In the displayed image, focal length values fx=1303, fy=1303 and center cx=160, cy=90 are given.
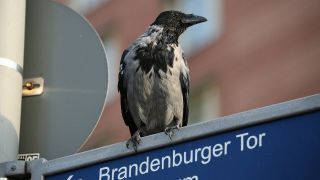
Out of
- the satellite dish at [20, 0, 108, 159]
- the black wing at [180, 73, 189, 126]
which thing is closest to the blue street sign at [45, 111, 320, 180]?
the satellite dish at [20, 0, 108, 159]

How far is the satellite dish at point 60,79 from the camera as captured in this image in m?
3.98

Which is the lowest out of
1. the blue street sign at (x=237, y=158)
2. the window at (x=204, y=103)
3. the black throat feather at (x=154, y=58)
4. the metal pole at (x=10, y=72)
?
the blue street sign at (x=237, y=158)

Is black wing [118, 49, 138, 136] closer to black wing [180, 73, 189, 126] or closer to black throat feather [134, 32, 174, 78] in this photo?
black throat feather [134, 32, 174, 78]

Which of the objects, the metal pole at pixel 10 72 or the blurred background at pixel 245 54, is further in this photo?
the blurred background at pixel 245 54

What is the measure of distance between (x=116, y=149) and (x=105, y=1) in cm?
1492

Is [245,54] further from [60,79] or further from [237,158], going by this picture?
[237,158]

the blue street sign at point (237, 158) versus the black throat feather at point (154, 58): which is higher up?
the black throat feather at point (154, 58)

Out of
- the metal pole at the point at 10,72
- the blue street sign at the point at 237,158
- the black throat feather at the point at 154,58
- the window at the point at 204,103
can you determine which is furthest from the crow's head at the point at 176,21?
the window at the point at 204,103

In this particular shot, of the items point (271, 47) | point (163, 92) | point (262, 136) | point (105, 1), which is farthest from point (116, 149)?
point (105, 1)

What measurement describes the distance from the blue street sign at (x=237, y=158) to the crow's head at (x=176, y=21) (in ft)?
8.75

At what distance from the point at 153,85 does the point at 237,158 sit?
2.46m

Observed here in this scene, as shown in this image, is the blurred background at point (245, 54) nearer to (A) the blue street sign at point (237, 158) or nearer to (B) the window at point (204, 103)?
(B) the window at point (204, 103)

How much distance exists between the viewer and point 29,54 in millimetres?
4160

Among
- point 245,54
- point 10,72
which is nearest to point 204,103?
point 245,54
